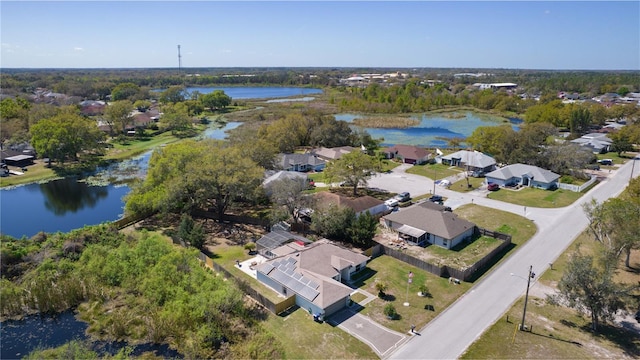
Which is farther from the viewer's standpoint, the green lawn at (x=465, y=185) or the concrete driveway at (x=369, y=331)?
the green lawn at (x=465, y=185)

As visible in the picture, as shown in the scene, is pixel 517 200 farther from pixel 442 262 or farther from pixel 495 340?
pixel 495 340

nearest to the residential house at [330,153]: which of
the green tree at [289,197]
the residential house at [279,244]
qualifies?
the green tree at [289,197]

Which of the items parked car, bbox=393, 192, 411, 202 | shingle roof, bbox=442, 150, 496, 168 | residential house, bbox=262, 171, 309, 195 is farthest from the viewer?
shingle roof, bbox=442, 150, 496, 168

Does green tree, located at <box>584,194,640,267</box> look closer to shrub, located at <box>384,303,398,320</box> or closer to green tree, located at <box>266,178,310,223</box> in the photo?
shrub, located at <box>384,303,398,320</box>

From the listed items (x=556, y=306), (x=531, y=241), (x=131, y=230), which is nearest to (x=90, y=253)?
(x=131, y=230)

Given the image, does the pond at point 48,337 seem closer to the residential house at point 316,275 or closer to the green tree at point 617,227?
the residential house at point 316,275

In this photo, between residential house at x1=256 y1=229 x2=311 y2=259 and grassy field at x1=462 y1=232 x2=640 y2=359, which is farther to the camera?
residential house at x1=256 y1=229 x2=311 y2=259

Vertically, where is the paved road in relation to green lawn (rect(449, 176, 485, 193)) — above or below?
below

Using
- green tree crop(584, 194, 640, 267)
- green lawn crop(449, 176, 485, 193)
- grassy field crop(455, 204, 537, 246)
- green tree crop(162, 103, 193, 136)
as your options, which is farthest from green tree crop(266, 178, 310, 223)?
green tree crop(162, 103, 193, 136)
